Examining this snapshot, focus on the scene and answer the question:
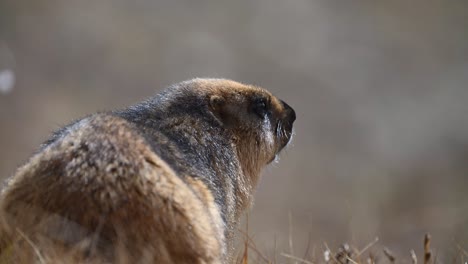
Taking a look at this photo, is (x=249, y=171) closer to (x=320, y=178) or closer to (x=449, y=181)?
(x=320, y=178)

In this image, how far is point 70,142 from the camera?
567 centimetres

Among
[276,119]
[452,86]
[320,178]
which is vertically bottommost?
[276,119]

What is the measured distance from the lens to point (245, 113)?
25.7 feet

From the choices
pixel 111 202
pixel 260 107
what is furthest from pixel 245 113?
pixel 111 202

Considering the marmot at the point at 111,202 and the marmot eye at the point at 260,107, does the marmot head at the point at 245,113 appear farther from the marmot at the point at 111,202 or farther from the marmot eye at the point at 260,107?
the marmot at the point at 111,202

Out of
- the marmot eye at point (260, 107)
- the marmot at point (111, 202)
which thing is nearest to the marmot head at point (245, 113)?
the marmot eye at point (260, 107)

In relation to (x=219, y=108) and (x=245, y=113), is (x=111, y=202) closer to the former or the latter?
(x=219, y=108)

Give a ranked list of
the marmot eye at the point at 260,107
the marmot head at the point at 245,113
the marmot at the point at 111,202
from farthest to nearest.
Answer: the marmot eye at the point at 260,107, the marmot head at the point at 245,113, the marmot at the point at 111,202

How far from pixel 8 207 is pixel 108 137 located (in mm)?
764

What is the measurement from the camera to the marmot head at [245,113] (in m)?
7.54

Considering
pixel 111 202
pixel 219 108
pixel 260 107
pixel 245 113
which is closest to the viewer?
pixel 111 202

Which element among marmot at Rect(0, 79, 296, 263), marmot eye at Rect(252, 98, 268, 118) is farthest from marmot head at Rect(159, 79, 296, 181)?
marmot at Rect(0, 79, 296, 263)

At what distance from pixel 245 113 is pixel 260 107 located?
240 mm

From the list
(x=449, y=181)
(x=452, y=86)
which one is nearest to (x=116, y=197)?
(x=449, y=181)
